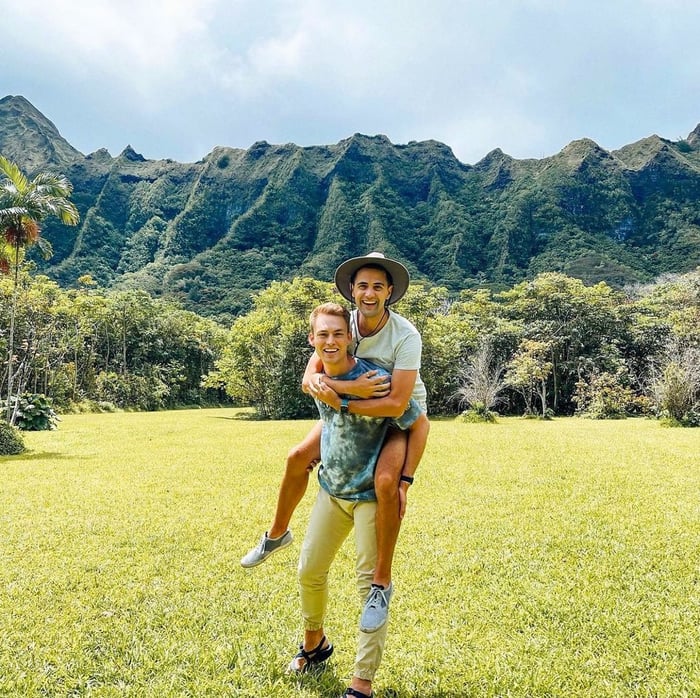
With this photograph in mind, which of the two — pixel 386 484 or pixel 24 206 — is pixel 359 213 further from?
pixel 386 484

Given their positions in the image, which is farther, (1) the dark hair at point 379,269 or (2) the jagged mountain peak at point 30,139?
(2) the jagged mountain peak at point 30,139

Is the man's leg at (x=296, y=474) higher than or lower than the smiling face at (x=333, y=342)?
lower

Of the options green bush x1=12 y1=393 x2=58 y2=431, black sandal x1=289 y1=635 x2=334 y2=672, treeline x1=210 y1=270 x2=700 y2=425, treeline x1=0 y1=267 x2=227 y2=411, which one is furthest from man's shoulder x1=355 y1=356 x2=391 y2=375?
treeline x1=0 y1=267 x2=227 y2=411

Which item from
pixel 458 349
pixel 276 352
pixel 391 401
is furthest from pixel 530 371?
pixel 391 401

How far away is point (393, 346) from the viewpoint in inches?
87.0

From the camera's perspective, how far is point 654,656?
2750 mm

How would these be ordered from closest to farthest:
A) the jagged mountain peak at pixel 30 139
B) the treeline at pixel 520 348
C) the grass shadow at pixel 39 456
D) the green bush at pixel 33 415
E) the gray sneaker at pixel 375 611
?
1. the gray sneaker at pixel 375 611
2. the grass shadow at pixel 39 456
3. the green bush at pixel 33 415
4. the treeline at pixel 520 348
5. the jagged mountain peak at pixel 30 139

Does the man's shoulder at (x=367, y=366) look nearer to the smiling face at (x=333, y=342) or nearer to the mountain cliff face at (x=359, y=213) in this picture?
the smiling face at (x=333, y=342)

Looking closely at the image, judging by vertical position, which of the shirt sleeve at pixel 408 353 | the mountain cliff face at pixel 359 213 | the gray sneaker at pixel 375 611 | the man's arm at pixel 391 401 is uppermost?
the mountain cliff face at pixel 359 213

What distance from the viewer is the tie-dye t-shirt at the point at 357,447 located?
2.14m

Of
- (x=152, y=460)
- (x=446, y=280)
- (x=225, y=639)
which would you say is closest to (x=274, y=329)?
(x=152, y=460)

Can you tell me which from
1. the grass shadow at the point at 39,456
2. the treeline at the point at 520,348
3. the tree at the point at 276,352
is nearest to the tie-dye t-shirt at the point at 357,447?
Result: the grass shadow at the point at 39,456

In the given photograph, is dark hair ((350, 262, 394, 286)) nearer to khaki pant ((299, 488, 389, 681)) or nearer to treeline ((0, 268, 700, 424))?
khaki pant ((299, 488, 389, 681))

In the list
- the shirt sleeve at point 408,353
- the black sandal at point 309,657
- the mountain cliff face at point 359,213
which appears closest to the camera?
the shirt sleeve at point 408,353
